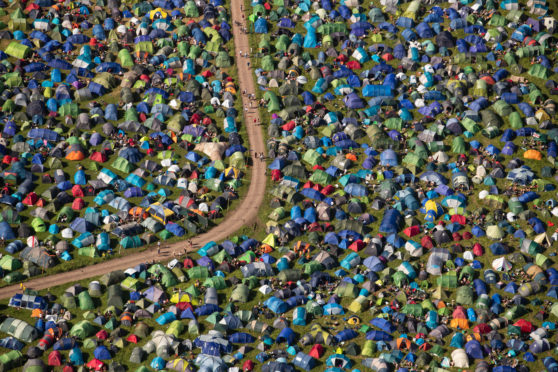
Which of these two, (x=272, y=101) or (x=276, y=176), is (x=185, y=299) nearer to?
(x=276, y=176)

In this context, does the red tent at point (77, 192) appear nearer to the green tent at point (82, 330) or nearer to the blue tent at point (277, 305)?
the green tent at point (82, 330)

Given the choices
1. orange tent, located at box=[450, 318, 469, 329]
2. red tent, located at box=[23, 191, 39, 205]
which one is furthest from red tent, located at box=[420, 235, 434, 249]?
red tent, located at box=[23, 191, 39, 205]

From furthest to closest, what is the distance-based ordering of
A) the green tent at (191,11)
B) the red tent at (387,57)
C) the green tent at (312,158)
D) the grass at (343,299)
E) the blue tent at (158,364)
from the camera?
the green tent at (191,11)
the red tent at (387,57)
the green tent at (312,158)
the grass at (343,299)
the blue tent at (158,364)

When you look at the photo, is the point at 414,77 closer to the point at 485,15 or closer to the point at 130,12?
the point at 485,15

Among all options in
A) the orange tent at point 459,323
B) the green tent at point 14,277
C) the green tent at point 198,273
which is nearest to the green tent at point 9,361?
the green tent at point 14,277

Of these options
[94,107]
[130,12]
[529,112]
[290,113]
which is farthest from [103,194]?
[529,112]

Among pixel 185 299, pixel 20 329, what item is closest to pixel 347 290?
pixel 185 299
